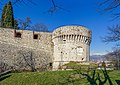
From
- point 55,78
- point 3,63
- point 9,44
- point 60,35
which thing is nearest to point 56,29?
point 60,35

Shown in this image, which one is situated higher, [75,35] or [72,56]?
[75,35]

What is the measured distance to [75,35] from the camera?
2047 centimetres

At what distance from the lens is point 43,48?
22359 mm

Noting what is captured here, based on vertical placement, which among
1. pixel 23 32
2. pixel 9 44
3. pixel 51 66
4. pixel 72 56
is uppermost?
pixel 23 32

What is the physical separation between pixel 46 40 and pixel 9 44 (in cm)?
520

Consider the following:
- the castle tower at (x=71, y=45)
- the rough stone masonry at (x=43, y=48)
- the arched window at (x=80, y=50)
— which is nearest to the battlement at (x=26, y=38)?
the rough stone masonry at (x=43, y=48)

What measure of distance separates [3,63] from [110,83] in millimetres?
14579

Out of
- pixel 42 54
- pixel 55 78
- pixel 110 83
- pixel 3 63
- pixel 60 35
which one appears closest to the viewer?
pixel 110 83

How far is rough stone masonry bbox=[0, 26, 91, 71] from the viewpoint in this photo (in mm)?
19969

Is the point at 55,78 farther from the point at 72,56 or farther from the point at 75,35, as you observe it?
the point at 75,35

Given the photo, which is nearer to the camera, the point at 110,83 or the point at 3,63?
the point at 110,83

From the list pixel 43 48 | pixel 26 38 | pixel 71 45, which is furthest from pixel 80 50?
pixel 26 38

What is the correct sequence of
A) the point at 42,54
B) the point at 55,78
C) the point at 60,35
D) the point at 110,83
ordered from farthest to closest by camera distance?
the point at 42,54
the point at 60,35
the point at 55,78
the point at 110,83

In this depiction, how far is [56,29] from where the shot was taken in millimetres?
21938
